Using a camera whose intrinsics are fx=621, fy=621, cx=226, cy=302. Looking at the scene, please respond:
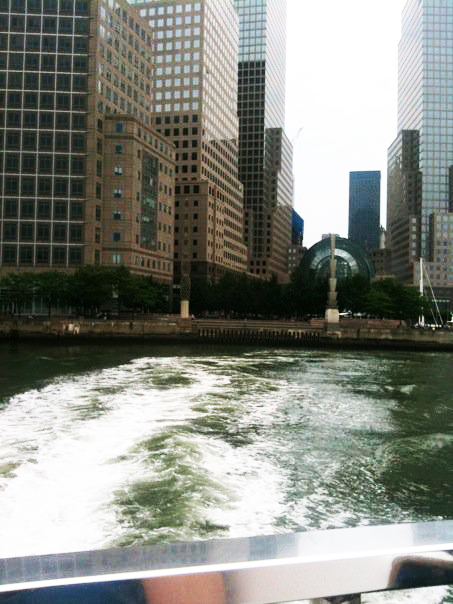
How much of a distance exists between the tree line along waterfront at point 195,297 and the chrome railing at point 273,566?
4124 inches

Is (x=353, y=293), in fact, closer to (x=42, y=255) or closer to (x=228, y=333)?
(x=228, y=333)

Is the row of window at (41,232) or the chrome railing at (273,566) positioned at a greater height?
the row of window at (41,232)

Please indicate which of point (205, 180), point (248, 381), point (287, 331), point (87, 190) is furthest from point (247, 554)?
point (205, 180)

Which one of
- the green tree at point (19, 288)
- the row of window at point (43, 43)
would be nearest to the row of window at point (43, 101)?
the row of window at point (43, 43)

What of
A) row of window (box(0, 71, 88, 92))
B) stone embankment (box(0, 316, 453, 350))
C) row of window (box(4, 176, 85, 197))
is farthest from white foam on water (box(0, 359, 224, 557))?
row of window (box(0, 71, 88, 92))

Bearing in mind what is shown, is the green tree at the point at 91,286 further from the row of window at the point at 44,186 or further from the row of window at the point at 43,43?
the row of window at the point at 43,43

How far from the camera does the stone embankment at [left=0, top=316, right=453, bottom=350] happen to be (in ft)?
296

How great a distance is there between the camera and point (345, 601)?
2.31 meters

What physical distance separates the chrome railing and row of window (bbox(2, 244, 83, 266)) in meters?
122

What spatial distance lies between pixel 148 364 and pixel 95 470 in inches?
1519

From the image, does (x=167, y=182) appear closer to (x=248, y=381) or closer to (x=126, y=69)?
(x=126, y=69)

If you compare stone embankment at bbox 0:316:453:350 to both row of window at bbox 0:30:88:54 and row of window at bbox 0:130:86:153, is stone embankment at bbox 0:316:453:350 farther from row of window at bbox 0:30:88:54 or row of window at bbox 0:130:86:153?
row of window at bbox 0:30:88:54

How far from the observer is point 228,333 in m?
98.0

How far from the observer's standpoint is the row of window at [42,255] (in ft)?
393
